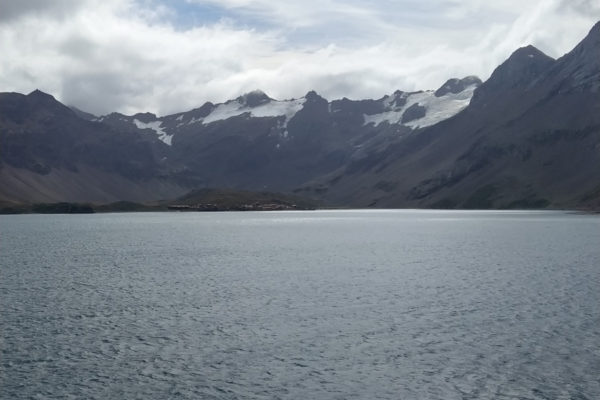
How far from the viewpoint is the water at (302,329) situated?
41719 mm

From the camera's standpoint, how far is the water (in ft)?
137

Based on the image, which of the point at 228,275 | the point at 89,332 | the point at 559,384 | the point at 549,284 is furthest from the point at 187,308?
the point at 549,284

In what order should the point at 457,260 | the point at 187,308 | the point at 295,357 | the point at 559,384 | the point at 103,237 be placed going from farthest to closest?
the point at 103,237 → the point at 457,260 → the point at 187,308 → the point at 295,357 → the point at 559,384

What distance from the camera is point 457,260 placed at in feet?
373

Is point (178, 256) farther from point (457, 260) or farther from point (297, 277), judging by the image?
point (457, 260)

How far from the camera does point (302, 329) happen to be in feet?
187

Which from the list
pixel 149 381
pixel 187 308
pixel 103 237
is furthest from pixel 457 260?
pixel 103 237

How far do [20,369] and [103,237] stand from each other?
143384 millimetres

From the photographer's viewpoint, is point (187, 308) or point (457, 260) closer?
point (187, 308)

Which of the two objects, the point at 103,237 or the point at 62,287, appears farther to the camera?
the point at 103,237

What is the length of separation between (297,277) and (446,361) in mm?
46743

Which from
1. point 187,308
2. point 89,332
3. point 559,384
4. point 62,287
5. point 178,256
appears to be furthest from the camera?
point 178,256

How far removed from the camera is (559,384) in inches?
1612

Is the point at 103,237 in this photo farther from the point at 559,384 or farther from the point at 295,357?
the point at 559,384
